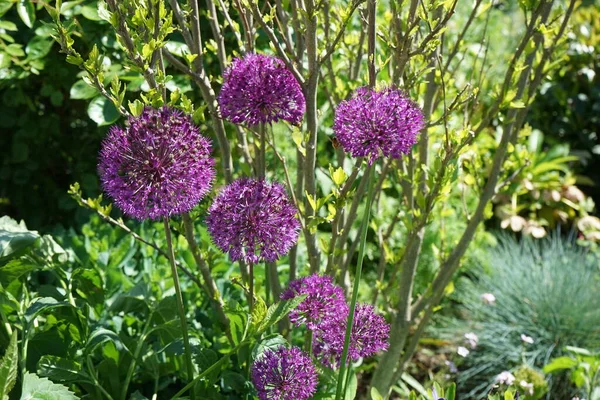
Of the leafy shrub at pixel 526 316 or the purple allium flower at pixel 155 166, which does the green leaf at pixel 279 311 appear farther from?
the leafy shrub at pixel 526 316

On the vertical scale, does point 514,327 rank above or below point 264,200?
below

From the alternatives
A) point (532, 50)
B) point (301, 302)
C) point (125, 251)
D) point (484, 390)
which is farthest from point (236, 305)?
point (484, 390)

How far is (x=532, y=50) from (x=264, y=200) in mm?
997

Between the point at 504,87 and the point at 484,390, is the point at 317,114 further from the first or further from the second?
the point at 484,390

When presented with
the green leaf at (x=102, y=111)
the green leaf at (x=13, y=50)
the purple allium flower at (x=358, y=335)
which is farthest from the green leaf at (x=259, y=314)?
the green leaf at (x=13, y=50)

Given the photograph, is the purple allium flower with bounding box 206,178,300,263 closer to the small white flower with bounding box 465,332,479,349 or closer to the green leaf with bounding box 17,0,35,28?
the green leaf with bounding box 17,0,35,28

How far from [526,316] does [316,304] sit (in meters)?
2.12

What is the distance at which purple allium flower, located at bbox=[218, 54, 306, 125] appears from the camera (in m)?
1.50

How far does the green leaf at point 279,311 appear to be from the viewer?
1.51 meters

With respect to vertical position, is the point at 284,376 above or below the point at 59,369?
above

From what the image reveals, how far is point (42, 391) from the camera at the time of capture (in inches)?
60.8

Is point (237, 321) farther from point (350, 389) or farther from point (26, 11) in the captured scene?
point (26, 11)

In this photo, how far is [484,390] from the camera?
10.8ft

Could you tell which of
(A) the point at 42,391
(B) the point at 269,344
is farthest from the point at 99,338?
(B) the point at 269,344
